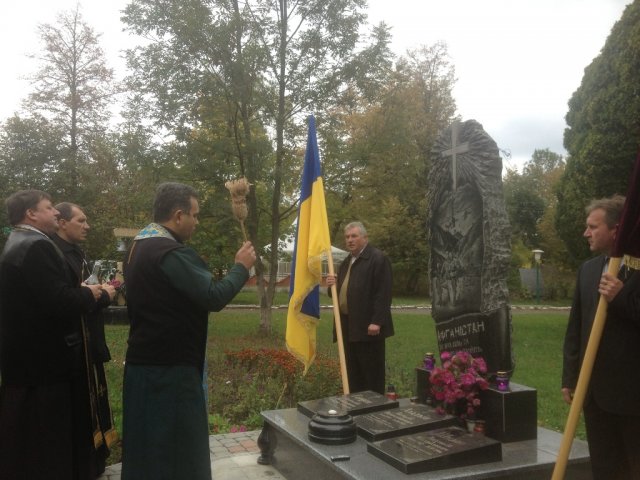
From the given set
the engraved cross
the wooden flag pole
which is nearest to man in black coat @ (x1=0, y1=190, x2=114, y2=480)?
the wooden flag pole

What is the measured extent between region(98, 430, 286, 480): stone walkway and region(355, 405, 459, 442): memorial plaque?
0.95 metres

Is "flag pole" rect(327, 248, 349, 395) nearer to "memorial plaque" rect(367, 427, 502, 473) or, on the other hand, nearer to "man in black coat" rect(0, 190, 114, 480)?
"memorial plaque" rect(367, 427, 502, 473)

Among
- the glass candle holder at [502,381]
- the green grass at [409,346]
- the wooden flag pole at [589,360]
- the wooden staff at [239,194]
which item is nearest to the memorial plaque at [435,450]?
the glass candle holder at [502,381]

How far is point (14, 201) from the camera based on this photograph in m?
4.08

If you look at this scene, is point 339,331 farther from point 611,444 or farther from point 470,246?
point 611,444

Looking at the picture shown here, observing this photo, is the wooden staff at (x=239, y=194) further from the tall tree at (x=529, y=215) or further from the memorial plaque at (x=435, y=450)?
the tall tree at (x=529, y=215)

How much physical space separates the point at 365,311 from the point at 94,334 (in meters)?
2.52

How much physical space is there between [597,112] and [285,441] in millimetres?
11017

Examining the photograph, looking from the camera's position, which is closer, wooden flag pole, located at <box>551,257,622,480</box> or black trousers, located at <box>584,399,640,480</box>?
wooden flag pole, located at <box>551,257,622,480</box>

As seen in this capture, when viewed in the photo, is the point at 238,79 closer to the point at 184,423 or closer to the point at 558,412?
the point at 558,412

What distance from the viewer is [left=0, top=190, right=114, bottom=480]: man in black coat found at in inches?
147

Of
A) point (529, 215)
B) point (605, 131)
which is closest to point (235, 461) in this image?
point (605, 131)

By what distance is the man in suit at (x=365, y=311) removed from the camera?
19.0 ft

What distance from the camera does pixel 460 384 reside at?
172 inches
